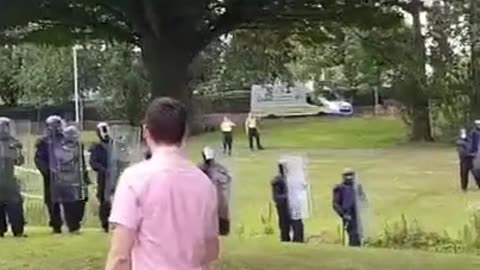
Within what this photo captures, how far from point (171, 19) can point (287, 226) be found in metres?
5.45

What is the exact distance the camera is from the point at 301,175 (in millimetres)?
15656

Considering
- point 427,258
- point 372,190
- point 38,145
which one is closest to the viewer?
point 427,258

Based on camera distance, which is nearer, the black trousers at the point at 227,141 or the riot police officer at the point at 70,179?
the riot police officer at the point at 70,179

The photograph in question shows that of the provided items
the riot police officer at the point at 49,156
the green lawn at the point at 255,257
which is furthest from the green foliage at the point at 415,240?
the riot police officer at the point at 49,156

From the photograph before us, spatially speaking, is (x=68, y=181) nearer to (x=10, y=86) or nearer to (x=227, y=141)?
(x=227, y=141)

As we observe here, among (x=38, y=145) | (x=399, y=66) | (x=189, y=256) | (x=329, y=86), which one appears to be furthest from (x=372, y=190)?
(x=329, y=86)

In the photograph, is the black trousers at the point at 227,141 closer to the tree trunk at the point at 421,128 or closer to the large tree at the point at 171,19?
the tree trunk at the point at 421,128

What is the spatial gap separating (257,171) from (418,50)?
998 cm

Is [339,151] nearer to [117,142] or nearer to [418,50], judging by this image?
[418,50]

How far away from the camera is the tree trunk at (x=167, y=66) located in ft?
33.8

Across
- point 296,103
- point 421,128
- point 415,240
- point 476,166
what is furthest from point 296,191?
point 296,103

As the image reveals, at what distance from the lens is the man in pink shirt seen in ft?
13.1

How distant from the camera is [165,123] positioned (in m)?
4.05

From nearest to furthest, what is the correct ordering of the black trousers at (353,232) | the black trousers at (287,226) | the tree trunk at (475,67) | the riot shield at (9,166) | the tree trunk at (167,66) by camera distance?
the tree trunk at (167,66), the riot shield at (9,166), the black trousers at (287,226), the black trousers at (353,232), the tree trunk at (475,67)
